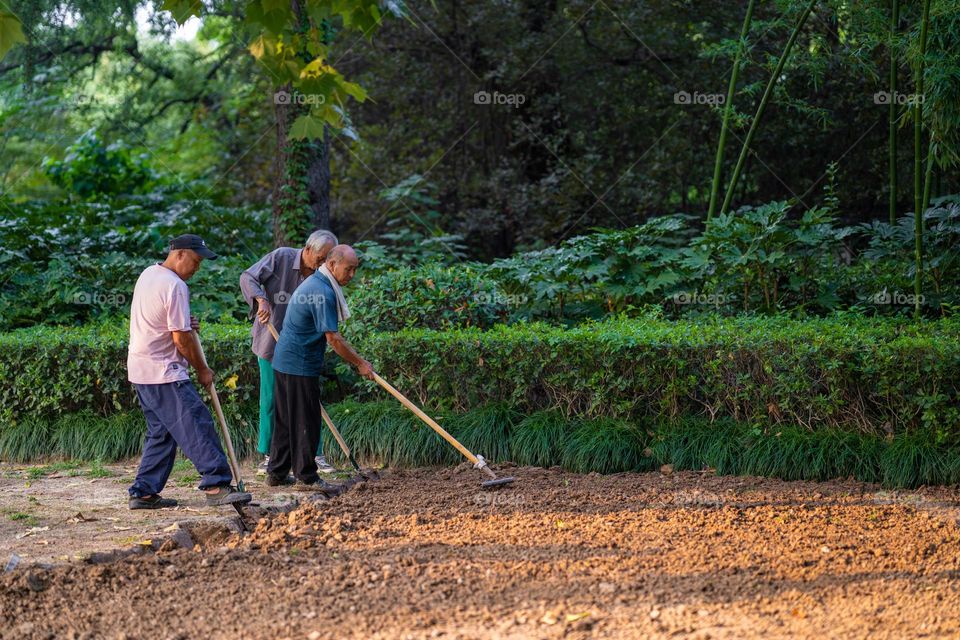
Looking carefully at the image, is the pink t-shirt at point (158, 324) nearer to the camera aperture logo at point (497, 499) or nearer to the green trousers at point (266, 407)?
the green trousers at point (266, 407)

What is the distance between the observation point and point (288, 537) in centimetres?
506

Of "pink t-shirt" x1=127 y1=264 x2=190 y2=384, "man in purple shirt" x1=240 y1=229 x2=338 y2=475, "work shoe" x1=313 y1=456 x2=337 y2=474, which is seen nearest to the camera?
"pink t-shirt" x1=127 y1=264 x2=190 y2=384

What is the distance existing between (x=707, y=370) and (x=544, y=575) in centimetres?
→ 288

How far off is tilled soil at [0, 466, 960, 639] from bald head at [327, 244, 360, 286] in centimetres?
141

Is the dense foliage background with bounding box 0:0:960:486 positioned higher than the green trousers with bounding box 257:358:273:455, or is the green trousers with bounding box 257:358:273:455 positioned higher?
the dense foliage background with bounding box 0:0:960:486

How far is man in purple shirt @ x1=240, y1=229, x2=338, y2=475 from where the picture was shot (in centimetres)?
697

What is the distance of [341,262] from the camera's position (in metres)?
6.25

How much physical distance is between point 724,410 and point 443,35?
927 cm

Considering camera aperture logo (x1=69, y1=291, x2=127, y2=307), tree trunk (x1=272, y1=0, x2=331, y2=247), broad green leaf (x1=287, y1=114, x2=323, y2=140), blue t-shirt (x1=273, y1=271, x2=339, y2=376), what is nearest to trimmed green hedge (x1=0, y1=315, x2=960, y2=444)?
blue t-shirt (x1=273, y1=271, x2=339, y2=376)

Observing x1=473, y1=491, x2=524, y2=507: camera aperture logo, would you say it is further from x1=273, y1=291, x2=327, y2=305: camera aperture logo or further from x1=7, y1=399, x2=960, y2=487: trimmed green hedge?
Result: x1=273, y1=291, x2=327, y2=305: camera aperture logo

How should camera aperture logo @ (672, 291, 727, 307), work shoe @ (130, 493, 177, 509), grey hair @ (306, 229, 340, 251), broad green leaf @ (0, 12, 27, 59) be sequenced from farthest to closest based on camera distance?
1. camera aperture logo @ (672, 291, 727, 307)
2. grey hair @ (306, 229, 340, 251)
3. work shoe @ (130, 493, 177, 509)
4. broad green leaf @ (0, 12, 27, 59)

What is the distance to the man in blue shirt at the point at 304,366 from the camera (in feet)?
20.5

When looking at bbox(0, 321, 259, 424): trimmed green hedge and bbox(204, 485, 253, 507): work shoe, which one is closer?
bbox(204, 485, 253, 507): work shoe

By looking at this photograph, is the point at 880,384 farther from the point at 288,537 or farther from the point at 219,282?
the point at 219,282
